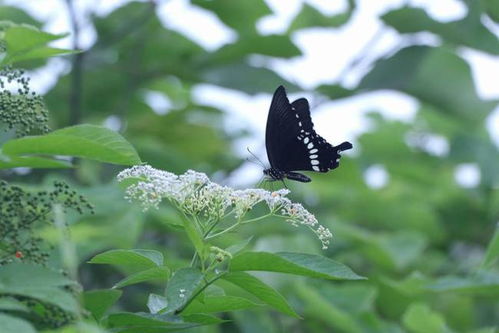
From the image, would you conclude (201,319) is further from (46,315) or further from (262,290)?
(46,315)

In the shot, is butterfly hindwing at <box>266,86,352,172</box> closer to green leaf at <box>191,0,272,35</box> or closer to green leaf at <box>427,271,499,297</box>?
green leaf at <box>427,271,499,297</box>

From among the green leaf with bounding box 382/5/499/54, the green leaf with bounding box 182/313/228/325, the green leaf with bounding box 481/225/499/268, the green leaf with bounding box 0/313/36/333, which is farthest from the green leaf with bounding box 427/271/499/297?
the green leaf with bounding box 0/313/36/333


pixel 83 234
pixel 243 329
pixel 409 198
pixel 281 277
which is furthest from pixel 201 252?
pixel 409 198

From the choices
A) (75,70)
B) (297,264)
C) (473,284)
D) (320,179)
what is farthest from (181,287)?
(320,179)

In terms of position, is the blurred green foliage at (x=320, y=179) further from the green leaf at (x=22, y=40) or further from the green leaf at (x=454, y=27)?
the green leaf at (x=22, y=40)

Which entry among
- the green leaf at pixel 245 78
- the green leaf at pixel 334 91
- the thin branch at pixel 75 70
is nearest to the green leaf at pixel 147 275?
the thin branch at pixel 75 70

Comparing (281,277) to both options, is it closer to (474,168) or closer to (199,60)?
(199,60)
